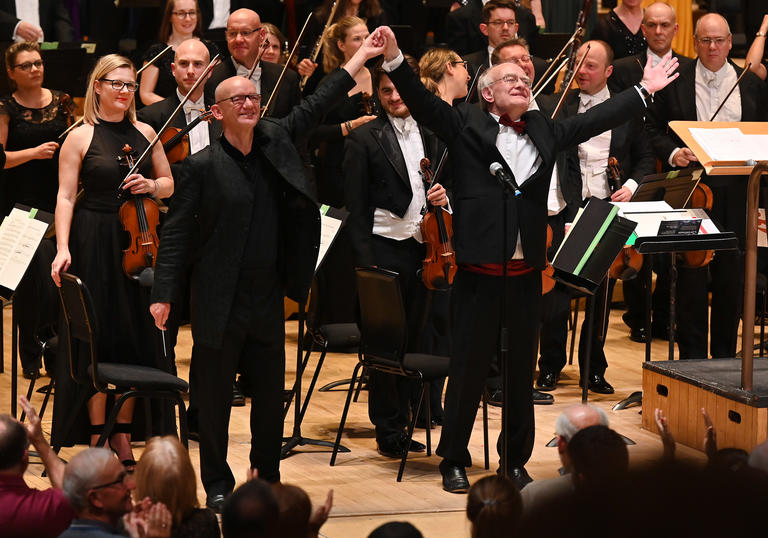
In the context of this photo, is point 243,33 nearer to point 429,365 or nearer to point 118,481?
point 429,365

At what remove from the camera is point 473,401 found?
397cm

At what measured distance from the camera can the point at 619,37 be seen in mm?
6770

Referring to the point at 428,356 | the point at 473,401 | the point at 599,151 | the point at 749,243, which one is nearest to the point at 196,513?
the point at 473,401

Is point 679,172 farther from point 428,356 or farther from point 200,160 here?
point 200,160

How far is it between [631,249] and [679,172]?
436mm

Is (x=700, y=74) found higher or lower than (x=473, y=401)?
higher

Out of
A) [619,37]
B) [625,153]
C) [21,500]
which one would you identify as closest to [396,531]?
[21,500]

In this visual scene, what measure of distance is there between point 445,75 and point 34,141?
7.27 feet

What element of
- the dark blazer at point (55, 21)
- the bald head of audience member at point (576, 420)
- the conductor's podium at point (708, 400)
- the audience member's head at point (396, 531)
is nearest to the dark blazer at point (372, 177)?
the conductor's podium at point (708, 400)

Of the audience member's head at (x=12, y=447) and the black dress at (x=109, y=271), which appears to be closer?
the audience member's head at (x=12, y=447)

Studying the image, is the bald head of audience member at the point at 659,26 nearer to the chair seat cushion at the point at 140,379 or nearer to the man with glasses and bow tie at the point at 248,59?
the man with glasses and bow tie at the point at 248,59

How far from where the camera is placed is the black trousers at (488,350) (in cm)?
388

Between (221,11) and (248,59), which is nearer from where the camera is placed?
(248,59)

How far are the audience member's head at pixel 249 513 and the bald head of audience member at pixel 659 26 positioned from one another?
4.77 m
